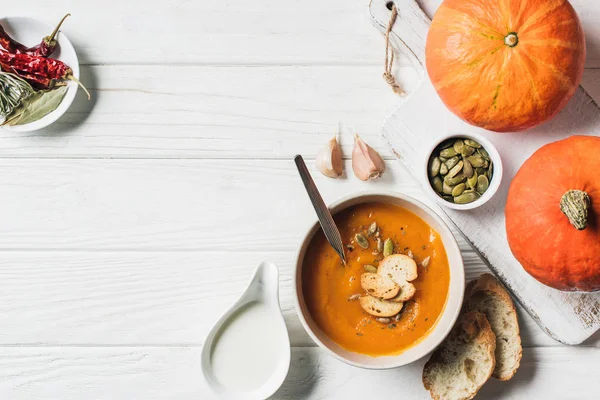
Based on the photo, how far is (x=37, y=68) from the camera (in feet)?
4.87

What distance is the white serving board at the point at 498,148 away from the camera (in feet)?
4.62

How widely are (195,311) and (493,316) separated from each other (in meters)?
0.77

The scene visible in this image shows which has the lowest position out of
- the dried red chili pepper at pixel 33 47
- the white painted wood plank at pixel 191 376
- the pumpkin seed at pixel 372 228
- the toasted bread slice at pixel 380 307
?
the white painted wood plank at pixel 191 376

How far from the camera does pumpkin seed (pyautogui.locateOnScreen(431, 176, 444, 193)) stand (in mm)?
1389

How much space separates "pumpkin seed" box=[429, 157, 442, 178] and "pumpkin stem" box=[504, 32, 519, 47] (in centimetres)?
31

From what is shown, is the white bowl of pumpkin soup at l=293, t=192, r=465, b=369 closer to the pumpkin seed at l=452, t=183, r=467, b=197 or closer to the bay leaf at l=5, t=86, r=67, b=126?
the pumpkin seed at l=452, t=183, r=467, b=197

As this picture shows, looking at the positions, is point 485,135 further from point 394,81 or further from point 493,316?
point 493,316

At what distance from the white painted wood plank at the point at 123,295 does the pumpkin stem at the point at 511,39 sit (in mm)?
724

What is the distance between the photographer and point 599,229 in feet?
4.01

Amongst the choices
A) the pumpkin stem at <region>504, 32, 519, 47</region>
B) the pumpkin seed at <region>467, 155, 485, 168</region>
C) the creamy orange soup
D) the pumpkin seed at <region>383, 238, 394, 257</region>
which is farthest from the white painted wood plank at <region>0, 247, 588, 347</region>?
the pumpkin stem at <region>504, 32, 519, 47</region>

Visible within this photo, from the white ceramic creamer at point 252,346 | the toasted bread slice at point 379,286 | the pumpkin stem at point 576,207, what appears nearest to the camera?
the pumpkin stem at point 576,207

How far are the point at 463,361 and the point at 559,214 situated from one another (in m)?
0.46

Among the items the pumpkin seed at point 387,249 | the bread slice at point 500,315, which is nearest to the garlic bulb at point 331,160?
the pumpkin seed at point 387,249

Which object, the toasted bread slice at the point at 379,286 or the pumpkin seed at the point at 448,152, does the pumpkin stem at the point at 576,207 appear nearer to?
the pumpkin seed at the point at 448,152
